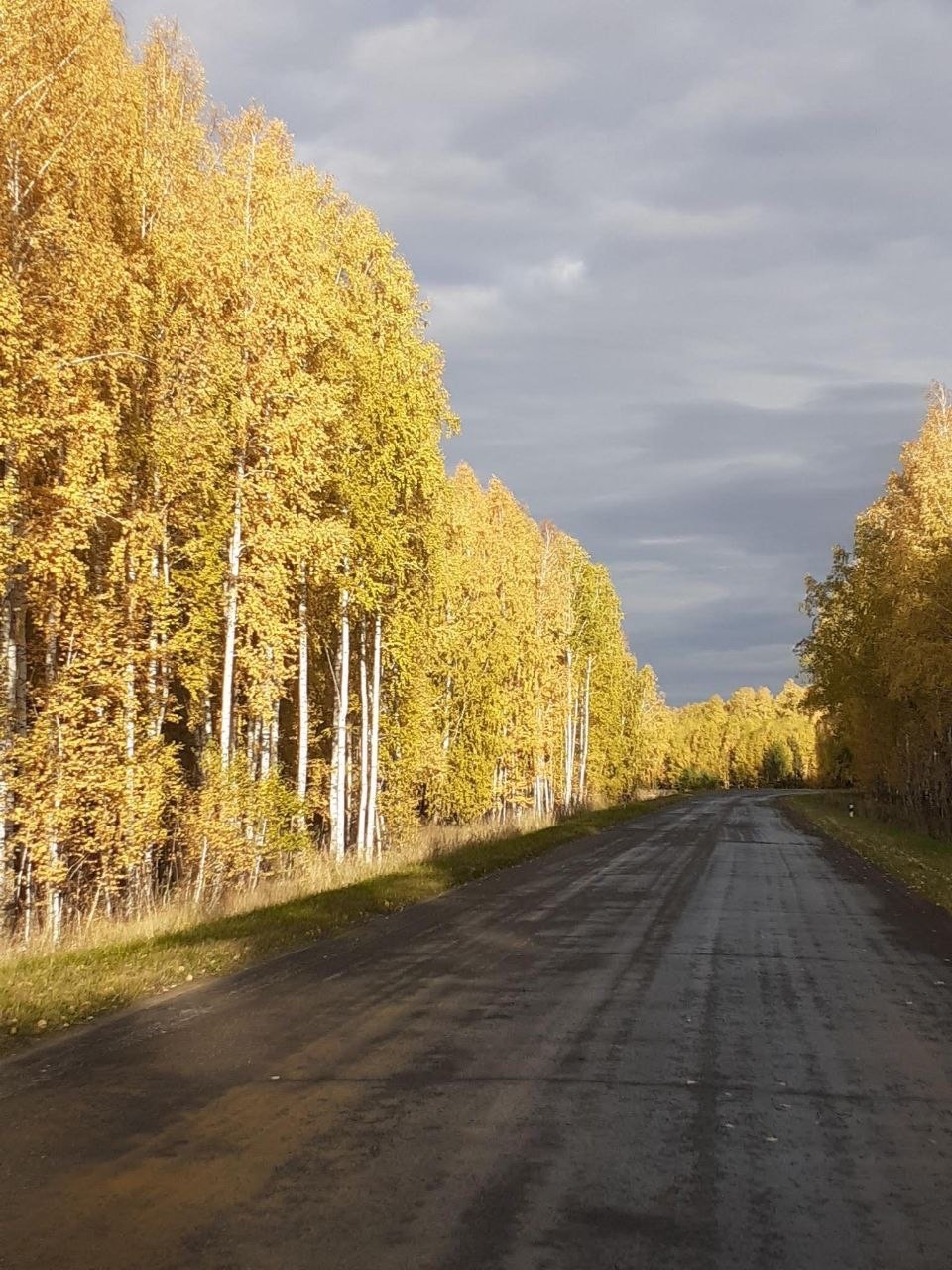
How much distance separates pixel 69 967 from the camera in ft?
32.6

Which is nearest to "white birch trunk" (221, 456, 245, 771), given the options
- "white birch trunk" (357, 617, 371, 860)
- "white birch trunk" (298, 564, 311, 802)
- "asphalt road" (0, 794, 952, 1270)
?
"white birch trunk" (298, 564, 311, 802)

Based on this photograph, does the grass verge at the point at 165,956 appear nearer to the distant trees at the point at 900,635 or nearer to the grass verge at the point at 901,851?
the grass verge at the point at 901,851

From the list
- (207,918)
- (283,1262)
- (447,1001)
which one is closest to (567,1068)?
(447,1001)

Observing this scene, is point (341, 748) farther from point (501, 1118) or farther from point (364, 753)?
point (501, 1118)

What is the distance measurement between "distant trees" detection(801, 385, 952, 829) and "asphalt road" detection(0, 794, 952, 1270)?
64.1ft

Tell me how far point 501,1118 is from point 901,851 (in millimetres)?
25517

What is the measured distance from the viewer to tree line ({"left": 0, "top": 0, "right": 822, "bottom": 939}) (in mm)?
12586

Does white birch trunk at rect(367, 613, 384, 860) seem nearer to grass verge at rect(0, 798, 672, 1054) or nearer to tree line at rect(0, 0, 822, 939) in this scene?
tree line at rect(0, 0, 822, 939)

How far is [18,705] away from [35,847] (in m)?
1.75

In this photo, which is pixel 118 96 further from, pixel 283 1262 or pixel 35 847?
pixel 283 1262

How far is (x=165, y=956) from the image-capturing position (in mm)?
10664

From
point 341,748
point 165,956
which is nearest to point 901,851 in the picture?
point 341,748

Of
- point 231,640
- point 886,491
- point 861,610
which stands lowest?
point 231,640

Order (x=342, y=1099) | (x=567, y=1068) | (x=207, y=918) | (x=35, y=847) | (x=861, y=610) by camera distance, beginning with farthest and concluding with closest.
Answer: (x=861, y=610), (x=207, y=918), (x=35, y=847), (x=567, y=1068), (x=342, y=1099)
